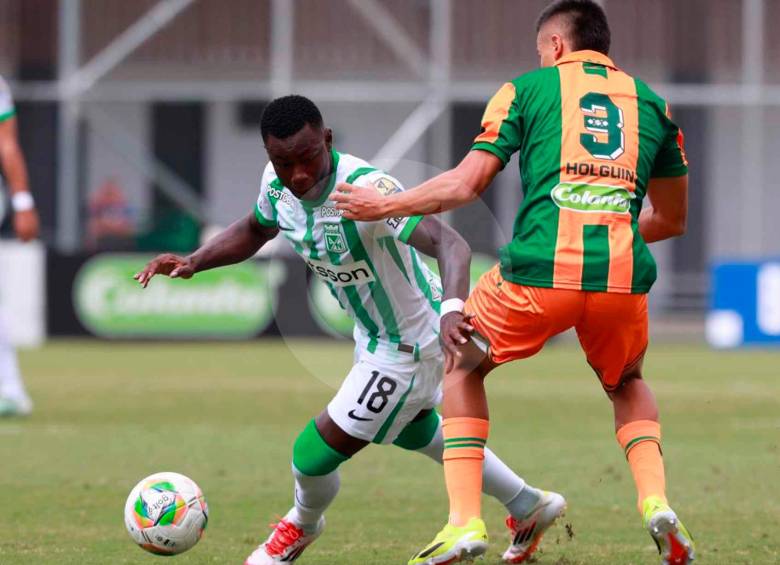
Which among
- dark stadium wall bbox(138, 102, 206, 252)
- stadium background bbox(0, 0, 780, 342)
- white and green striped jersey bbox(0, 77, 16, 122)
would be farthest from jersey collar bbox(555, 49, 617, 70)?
dark stadium wall bbox(138, 102, 206, 252)

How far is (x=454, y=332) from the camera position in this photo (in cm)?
489

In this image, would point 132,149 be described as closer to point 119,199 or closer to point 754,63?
point 119,199

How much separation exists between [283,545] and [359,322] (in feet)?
2.89

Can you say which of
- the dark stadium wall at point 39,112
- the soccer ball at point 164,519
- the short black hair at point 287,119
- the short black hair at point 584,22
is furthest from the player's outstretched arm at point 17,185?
the dark stadium wall at point 39,112

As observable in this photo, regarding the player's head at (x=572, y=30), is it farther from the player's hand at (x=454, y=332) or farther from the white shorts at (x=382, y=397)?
the white shorts at (x=382, y=397)

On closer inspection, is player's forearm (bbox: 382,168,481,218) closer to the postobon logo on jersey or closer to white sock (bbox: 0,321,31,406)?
the postobon logo on jersey

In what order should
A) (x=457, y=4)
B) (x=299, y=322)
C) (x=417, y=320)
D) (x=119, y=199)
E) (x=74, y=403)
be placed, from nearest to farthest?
(x=417, y=320)
(x=74, y=403)
(x=299, y=322)
(x=119, y=199)
(x=457, y=4)

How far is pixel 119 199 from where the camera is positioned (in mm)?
22812

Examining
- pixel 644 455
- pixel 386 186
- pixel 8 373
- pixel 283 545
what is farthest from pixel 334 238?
pixel 8 373

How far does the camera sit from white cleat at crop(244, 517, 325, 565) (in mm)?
5629

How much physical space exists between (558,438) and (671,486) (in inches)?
82.2

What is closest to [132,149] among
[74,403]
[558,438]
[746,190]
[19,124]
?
[19,124]

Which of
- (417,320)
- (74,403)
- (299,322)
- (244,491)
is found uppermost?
(417,320)

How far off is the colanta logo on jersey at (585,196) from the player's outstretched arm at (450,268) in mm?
372
